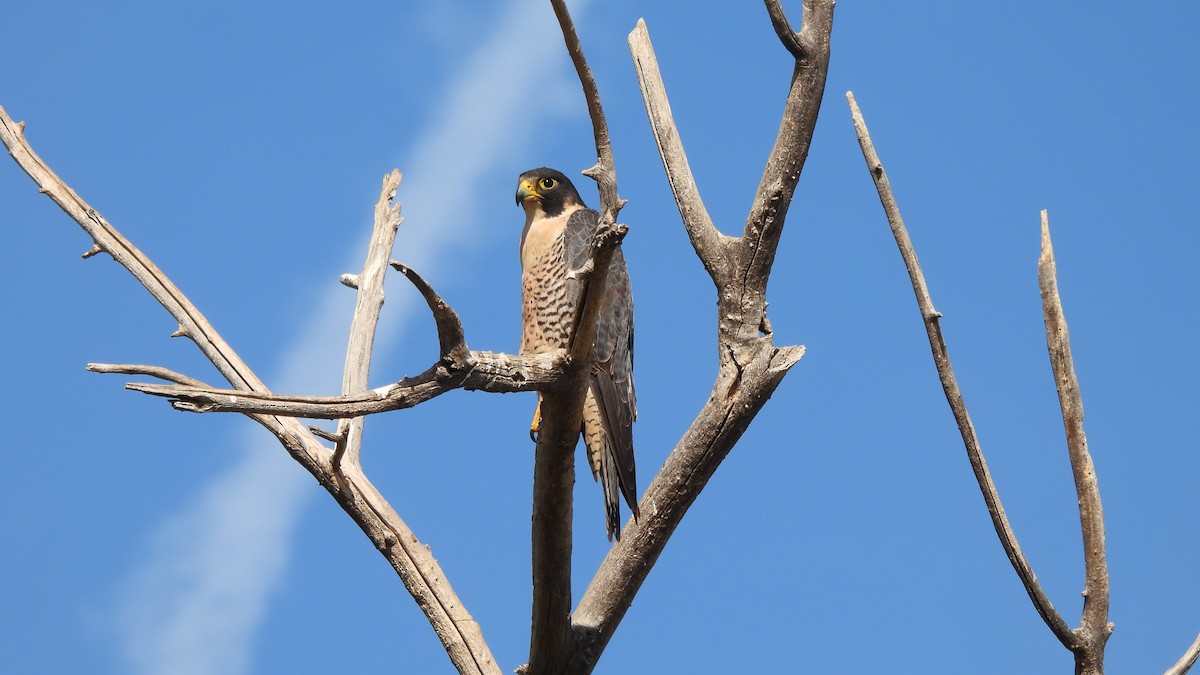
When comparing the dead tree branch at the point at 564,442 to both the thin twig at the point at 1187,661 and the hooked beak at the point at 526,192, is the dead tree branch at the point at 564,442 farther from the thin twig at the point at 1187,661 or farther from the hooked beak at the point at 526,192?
the thin twig at the point at 1187,661

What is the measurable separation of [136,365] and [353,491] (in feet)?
3.02

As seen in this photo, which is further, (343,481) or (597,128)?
(343,481)

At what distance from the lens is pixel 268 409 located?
2357 mm

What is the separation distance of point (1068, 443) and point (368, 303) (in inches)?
98.5

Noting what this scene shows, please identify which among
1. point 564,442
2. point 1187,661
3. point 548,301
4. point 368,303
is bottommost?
point 1187,661

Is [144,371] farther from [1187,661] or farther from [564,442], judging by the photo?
[1187,661]

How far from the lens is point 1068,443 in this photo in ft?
11.3

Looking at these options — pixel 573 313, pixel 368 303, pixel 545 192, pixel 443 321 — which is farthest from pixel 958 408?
pixel 368 303

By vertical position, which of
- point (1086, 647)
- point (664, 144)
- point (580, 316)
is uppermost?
point (664, 144)

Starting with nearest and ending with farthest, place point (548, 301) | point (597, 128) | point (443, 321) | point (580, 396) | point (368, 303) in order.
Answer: point (443, 321) < point (597, 128) < point (580, 396) < point (548, 301) < point (368, 303)

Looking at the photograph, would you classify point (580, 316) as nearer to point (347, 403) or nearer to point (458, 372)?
point (458, 372)

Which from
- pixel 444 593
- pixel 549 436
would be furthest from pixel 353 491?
pixel 549 436

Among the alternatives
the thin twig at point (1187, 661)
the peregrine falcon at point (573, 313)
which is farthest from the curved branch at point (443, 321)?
the thin twig at point (1187, 661)

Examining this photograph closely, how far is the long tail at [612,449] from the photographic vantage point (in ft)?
10.8
